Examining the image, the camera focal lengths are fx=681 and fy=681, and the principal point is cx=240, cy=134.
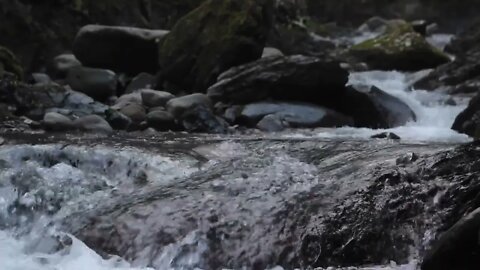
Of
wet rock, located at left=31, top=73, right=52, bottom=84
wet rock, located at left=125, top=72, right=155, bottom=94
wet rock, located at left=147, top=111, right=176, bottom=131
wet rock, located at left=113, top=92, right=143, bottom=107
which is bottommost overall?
wet rock, located at left=147, top=111, right=176, bottom=131

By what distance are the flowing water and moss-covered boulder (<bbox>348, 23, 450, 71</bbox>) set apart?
7527mm

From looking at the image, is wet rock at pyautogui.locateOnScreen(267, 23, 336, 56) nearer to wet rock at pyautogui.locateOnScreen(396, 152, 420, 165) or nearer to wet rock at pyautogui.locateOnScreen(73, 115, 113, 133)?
wet rock at pyautogui.locateOnScreen(73, 115, 113, 133)

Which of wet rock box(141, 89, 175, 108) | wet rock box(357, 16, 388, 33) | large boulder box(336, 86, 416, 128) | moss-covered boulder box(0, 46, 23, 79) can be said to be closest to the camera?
large boulder box(336, 86, 416, 128)

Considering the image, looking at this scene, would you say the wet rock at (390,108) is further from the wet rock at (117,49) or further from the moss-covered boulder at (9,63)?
the moss-covered boulder at (9,63)

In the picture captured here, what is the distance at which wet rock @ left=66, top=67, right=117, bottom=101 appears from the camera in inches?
431

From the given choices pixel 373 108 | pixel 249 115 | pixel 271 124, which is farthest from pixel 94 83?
pixel 373 108

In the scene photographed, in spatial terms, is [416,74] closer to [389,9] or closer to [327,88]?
[327,88]

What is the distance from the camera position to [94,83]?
11.0 m

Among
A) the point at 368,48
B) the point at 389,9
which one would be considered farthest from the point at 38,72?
the point at 389,9

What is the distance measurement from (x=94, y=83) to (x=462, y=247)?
841 cm

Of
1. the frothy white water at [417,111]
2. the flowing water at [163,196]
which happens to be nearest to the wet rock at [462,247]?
the flowing water at [163,196]

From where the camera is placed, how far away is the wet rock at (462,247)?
3.49m

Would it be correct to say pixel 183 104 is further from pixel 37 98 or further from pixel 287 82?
pixel 37 98

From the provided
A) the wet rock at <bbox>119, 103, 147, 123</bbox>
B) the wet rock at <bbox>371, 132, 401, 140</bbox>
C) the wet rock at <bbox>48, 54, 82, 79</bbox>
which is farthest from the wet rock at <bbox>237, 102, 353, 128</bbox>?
the wet rock at <bbox>48, 54, 82, 79</bbox>
